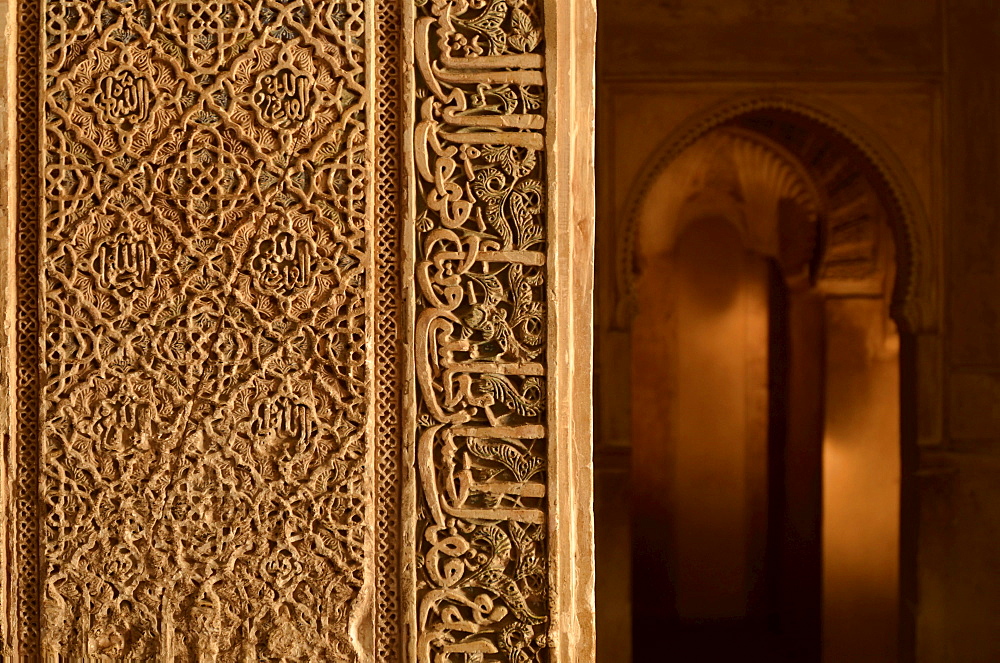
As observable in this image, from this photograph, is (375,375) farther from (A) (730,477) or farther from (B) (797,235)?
(A) (730,477)

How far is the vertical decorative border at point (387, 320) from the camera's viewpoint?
203 cm

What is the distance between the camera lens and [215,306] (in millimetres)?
2029

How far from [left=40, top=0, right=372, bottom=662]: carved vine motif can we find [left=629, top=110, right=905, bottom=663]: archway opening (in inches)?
163

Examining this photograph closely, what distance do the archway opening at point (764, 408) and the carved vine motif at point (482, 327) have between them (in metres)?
3.88

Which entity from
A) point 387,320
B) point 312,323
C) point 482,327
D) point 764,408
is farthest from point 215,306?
point 764,408

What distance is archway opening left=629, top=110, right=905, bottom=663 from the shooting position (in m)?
5.48

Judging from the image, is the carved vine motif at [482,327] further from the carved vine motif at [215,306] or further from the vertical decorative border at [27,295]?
the vertical decorative border at [27,295]

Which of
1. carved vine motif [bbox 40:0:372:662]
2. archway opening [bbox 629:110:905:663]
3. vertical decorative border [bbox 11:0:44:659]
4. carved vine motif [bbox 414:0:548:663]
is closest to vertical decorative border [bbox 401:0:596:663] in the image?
carved vine motif [bbox 414:0:548:663]

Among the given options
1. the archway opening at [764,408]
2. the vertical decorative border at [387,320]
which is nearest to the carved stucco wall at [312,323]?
the vertical decorative border at [387,320]

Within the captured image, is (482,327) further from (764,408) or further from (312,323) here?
(764,408)

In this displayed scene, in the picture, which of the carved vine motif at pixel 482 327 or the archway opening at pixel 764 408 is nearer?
the carved vine motif at pixel 482 327

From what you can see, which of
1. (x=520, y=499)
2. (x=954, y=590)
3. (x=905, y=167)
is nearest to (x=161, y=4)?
(x=520, y=499)

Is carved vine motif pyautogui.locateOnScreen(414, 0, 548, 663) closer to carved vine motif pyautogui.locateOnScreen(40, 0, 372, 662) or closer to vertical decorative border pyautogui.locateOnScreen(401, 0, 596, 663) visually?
vertical decorative border pyautogui.locateOnScreen(401, 0, 596, 663)

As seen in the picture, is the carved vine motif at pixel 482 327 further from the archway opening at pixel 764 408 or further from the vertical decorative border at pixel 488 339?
the archway opening at pixel 764 408
